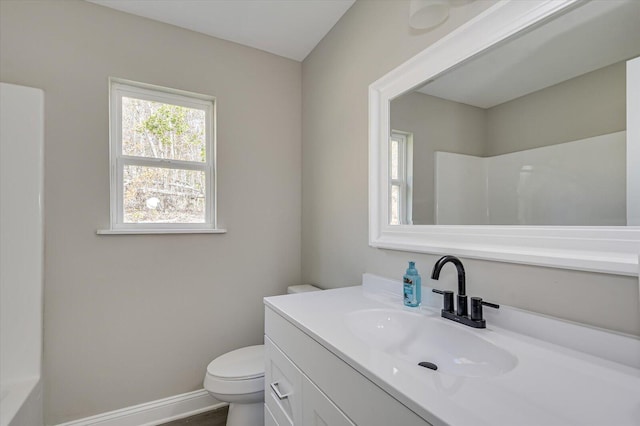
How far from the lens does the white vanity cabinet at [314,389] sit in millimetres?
680

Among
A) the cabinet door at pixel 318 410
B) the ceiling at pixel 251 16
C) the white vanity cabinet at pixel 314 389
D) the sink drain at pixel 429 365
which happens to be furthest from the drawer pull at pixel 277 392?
the ceiling at pixel 251 16

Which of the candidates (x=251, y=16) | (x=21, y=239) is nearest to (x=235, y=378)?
(x=21, y=239)

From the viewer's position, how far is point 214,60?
205cm

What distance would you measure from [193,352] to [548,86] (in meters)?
2.25

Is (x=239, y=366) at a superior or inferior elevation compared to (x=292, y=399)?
inferior

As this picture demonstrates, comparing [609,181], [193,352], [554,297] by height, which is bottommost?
[193,352]

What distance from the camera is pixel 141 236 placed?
1.83 meters

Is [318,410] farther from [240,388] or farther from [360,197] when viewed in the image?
[360,197]

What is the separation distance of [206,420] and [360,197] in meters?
1.67

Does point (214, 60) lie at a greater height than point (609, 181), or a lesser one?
greater

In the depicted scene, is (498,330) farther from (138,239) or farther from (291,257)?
(138,239)

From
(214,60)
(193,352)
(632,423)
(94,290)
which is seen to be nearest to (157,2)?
(214,60)

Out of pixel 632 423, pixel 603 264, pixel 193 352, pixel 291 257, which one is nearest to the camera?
pixel 632 423

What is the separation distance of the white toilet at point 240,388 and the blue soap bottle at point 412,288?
900 mm
